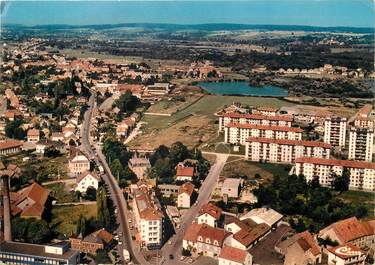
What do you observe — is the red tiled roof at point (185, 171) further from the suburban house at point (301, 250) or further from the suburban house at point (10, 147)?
the suburban house at point (10, 147)

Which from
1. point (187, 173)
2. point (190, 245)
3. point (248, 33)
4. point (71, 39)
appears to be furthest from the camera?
point (248, 33)

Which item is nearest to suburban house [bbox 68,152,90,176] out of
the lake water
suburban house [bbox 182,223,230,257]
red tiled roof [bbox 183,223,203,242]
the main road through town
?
the main road through town

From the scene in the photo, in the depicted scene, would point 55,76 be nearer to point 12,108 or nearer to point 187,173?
point 12,108

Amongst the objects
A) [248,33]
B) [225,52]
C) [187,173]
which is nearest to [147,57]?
[225,52]

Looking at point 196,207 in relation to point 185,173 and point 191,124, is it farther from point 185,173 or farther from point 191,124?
point 191,124

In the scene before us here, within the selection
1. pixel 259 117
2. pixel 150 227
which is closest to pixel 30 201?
pixel 150 227

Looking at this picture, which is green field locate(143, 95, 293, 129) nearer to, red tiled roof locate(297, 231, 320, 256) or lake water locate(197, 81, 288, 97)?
lake water locate(197, 81, 288, 97)


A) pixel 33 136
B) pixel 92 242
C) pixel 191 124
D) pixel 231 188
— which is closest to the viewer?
pixel 92 242
